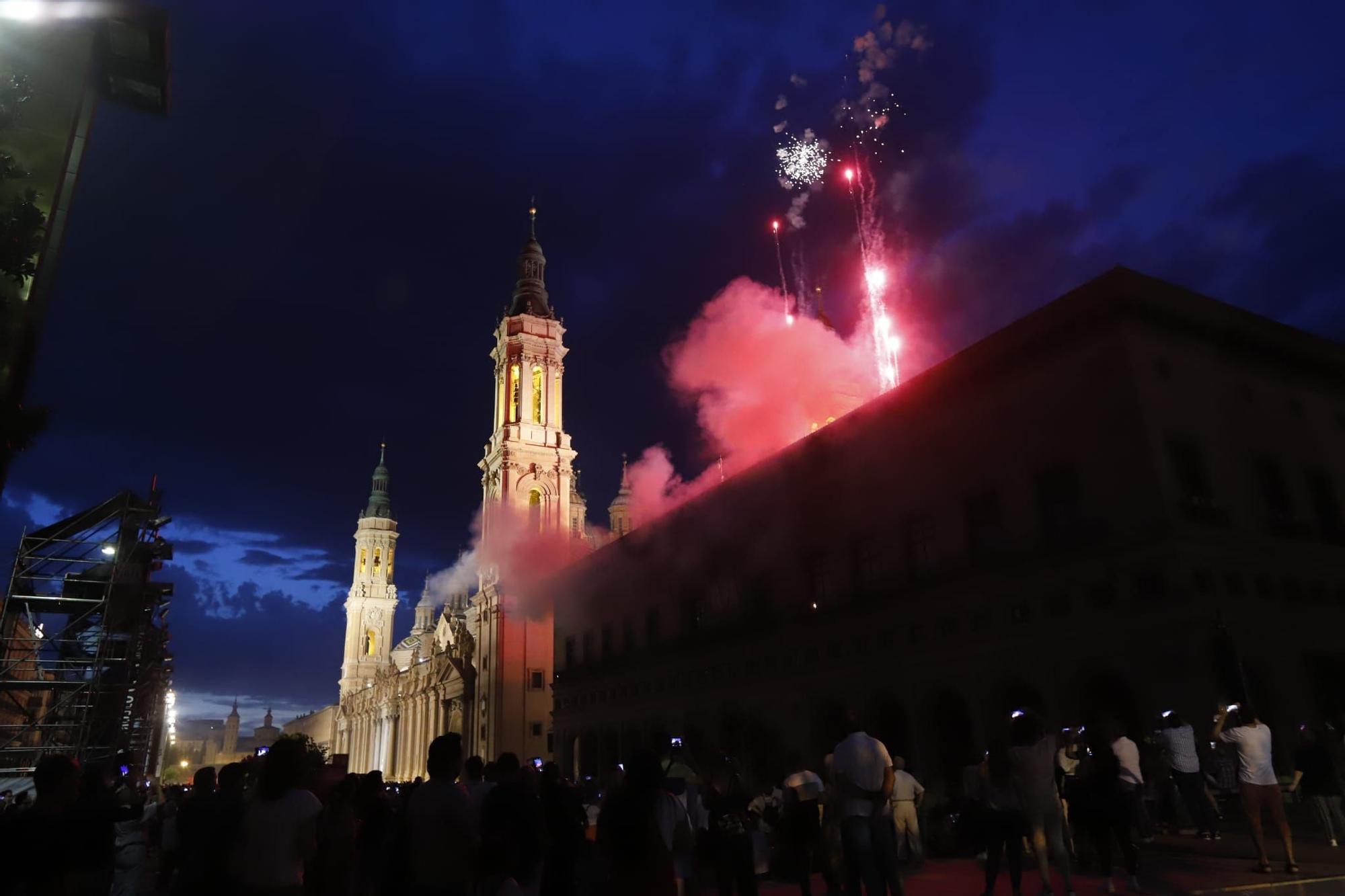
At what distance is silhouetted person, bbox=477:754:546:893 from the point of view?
4.78 metres

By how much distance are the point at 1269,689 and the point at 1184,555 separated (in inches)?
121

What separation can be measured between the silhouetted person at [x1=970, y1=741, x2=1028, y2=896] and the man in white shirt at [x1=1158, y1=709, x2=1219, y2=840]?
15.5 feet

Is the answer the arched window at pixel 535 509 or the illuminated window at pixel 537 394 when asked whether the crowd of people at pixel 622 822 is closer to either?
the arched window at pixel 535 509

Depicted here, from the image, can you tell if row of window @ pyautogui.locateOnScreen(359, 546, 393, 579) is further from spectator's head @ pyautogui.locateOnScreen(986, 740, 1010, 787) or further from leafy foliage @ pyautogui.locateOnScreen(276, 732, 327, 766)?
spectator's head @ pyautogui.locateOnScreen(986, 740, 1010, 787)

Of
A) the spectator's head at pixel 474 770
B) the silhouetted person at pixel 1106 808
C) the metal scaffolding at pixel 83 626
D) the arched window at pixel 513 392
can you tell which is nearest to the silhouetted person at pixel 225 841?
the spectator's head at pixel 474 770

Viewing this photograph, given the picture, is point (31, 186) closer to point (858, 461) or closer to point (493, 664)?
point (858, 461)

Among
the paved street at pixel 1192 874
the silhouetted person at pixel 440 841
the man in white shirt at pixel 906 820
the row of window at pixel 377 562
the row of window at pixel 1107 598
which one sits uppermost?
the row of window at pixel 377 562

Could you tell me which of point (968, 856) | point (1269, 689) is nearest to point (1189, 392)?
point (1269, 689)

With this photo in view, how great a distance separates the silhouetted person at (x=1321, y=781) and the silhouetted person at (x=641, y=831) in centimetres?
1009

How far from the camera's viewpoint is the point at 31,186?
1777 centimetres

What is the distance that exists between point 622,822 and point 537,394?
59.0 meters

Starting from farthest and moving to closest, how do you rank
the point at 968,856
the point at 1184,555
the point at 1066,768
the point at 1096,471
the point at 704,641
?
the point at 704,641 → the point at 1096,471 → the point at 1184,555 → the point at 968,856 → the point at 1066,768

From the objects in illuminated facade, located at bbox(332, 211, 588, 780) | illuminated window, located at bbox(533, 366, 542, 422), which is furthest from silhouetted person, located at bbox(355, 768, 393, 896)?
illuminated window, located at bbox(533, 366, 542, 422)

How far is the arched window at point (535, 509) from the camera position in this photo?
186ft
